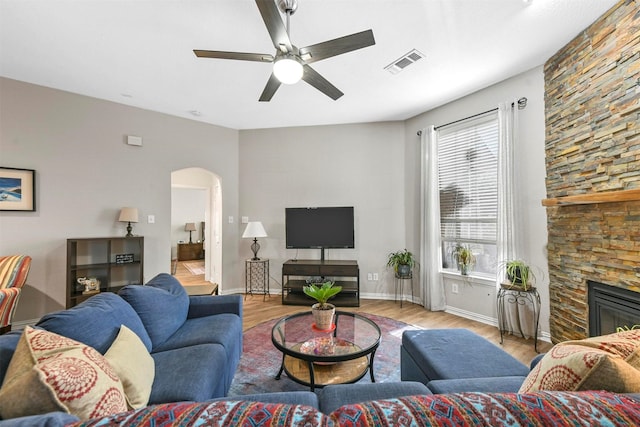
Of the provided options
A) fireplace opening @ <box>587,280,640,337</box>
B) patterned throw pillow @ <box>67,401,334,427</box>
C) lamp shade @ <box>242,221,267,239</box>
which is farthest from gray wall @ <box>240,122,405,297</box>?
patterned throw pillow @ <box>67,401,334,427</box>

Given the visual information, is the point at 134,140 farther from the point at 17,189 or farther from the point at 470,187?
the point at 470,187

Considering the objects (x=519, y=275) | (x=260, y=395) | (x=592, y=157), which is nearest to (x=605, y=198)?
(x=592, y=157)

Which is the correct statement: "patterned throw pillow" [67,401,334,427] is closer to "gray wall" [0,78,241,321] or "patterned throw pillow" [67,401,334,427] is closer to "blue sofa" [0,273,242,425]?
"blue sofa" [0,273,242,425]

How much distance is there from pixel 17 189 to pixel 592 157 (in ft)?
19.7

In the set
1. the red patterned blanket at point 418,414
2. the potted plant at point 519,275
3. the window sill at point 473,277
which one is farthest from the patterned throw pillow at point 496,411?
the window sill at point 473,277

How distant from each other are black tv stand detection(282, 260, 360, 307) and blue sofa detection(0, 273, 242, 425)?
1.68m

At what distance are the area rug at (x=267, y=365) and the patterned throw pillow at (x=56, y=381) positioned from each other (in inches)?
49.3

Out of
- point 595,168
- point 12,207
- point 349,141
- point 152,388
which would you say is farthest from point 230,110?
point 595,168

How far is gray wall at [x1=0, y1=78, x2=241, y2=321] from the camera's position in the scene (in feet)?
10.3

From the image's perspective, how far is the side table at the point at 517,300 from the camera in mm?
2713

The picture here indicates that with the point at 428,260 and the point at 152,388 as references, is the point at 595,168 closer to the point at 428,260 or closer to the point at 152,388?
the point at 428,260

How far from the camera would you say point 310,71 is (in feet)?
7.13

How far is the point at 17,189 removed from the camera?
3109mm

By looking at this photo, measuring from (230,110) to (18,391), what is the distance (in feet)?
12.6
